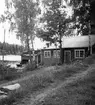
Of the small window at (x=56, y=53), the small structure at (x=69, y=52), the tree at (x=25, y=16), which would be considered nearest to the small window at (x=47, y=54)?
the small structure at (x=69, y=52)

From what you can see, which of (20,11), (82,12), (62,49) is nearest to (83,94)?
(82,12)

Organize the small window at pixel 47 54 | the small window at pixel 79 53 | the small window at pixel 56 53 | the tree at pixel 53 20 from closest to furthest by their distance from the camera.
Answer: the tree at pixel 53 20
the small window at pixel 79 53
the small window at pixel 56 53
the small window at pixel 47 54

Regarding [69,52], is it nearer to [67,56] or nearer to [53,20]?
[67,56]

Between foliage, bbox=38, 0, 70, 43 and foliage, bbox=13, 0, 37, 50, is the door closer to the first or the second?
foliage, bbox=38, 0, 70, 43

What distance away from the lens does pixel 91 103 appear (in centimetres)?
470

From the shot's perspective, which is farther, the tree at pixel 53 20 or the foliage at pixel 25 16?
the tree at pixel 53 20

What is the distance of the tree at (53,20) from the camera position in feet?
83.7

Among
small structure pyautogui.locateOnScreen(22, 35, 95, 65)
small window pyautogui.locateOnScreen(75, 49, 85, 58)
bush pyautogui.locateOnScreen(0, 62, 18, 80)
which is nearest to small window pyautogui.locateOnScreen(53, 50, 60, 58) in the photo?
small structure pyautogui.locateOnScreen(22, 35, 95, 65)

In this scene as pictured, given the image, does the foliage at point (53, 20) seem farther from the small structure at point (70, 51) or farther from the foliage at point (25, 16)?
the small structure at point (70, 51)

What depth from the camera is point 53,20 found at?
25609 mm

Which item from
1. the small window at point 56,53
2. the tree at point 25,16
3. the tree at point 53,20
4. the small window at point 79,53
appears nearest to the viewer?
the tree at point 25,16

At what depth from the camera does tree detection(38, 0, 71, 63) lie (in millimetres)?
25516

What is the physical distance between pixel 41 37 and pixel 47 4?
5.82m

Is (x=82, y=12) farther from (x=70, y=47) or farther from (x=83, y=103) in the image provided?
(x=70, y=47)
